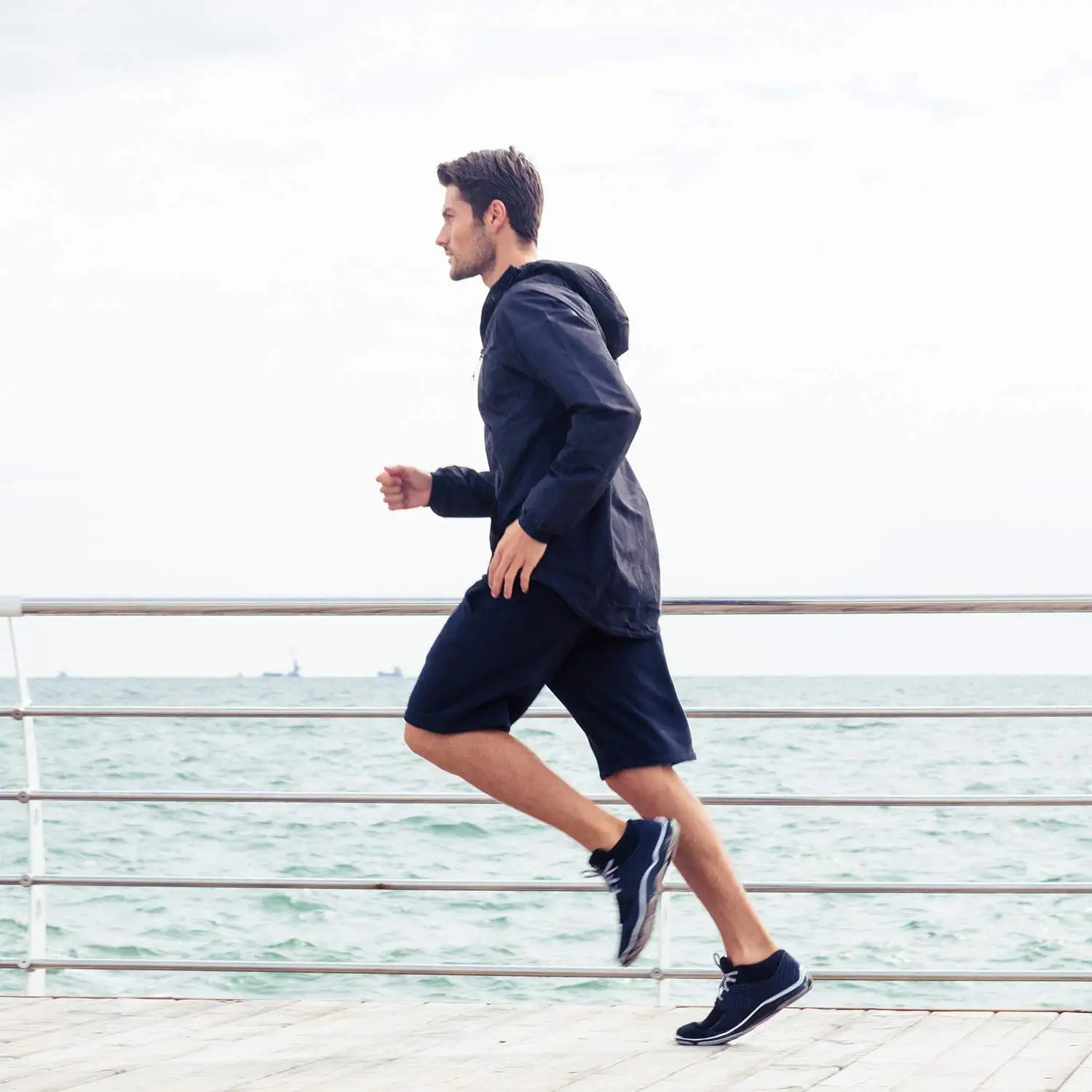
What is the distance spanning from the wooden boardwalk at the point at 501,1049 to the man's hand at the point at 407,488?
3.26 feet

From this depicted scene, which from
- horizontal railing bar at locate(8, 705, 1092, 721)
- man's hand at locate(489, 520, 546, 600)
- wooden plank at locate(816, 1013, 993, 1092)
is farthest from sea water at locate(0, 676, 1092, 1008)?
man's hand at locate(489, 520, 546, 600)

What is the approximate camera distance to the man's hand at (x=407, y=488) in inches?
105

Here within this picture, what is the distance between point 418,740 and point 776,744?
836 inches

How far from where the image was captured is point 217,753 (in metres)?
25.3

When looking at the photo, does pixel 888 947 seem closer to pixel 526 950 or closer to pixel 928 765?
pixel 526 950

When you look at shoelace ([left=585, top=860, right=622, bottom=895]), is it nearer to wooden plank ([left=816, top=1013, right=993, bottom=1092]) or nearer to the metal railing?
the metal railing

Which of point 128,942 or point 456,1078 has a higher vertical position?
point 456,1078

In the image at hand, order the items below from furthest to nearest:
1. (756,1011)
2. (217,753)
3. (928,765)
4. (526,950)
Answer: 1. (217,753)
2. (928,765)
3. (526,950)
4. (756,1011)

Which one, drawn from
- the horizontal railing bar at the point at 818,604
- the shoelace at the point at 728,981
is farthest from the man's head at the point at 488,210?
the shoelace at the point at 728,981

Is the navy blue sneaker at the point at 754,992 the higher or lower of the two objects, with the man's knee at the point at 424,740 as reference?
lower

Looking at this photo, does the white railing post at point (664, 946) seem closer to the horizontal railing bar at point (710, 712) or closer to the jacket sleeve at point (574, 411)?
the horizontal railing bar at point (710, 712)

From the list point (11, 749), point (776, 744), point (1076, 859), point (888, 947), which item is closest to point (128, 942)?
point (888, 947)

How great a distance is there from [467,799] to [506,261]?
1.10m

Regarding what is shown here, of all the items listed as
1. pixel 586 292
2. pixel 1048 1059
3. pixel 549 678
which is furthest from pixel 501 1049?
pixel 586 292
